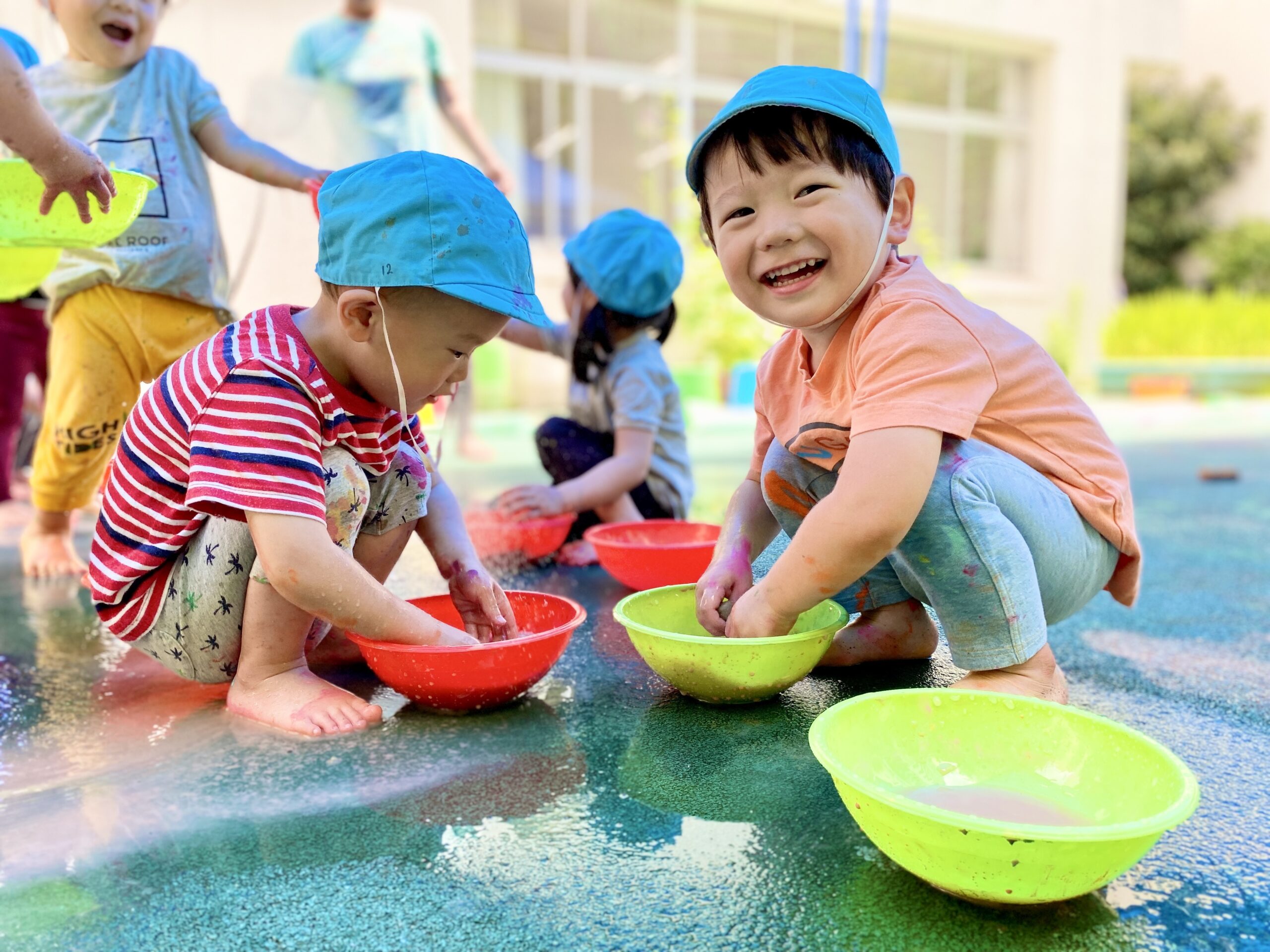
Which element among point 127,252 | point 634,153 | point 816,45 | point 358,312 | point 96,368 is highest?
point 816,45

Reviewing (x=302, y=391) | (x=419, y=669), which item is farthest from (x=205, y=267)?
(x=419, y=669)

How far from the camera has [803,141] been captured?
1.35m

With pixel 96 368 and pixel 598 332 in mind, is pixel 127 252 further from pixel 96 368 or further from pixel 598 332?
pixel 598 332

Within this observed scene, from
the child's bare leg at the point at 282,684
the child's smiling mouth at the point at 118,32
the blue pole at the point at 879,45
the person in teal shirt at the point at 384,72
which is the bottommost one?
the child's bare leg at the point at 282,684

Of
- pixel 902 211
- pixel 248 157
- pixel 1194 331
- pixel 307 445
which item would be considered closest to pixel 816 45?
pixel 1194 331

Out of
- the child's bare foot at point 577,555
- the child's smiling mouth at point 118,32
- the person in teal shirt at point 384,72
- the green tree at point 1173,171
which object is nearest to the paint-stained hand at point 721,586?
Result: the child's bare foot at point 577,555

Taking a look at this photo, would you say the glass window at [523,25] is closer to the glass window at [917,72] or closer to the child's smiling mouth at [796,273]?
the glass window at [917,72]

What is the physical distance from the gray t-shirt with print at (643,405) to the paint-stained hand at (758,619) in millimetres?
1049

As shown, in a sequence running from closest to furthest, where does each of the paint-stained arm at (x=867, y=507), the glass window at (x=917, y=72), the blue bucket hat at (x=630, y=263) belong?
the paint-stained arm at (x=867, y=507) → the blue bucket hat at (x=630, y=263) → the glass window at (x=917, y=72)

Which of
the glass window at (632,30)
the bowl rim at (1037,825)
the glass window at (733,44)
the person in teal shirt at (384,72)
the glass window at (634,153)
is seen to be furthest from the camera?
the glass window at (733,44)

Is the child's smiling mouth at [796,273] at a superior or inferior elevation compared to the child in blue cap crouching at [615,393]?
superior

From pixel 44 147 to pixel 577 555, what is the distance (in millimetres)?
1431

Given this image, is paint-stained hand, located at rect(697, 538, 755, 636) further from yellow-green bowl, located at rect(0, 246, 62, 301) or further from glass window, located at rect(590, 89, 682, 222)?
glass window, located at rect(590, 89, 682, 222)

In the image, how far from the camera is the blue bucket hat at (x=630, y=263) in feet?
7.95
